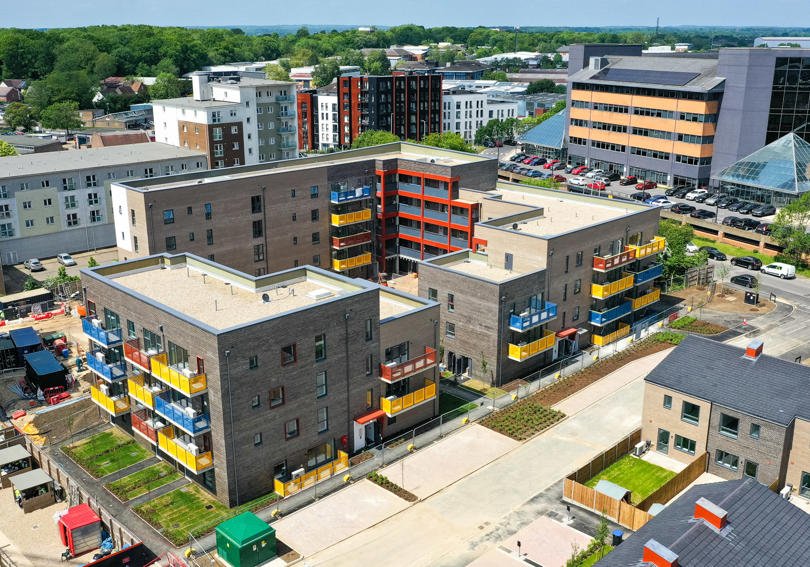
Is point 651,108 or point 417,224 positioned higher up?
point 651,108

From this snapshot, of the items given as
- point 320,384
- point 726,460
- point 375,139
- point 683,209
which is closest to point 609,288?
point 726,460

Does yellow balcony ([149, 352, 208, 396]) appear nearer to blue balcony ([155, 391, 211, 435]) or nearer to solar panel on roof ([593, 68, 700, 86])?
blue balcony ([155, 391, 211, 435])

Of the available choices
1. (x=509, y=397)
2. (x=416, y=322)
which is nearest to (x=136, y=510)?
(x=416, y=322)

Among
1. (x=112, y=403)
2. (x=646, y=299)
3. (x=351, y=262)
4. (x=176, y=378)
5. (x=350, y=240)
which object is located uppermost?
(x=176, y=378)

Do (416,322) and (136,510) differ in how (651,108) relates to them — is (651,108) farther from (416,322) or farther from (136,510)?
(136,510)

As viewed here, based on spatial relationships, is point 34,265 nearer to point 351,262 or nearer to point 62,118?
point 351,262

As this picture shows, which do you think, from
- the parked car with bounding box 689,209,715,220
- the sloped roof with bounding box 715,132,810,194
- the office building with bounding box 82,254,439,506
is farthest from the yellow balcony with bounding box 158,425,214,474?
the sloped roof with bounding box 715,132,810,194
